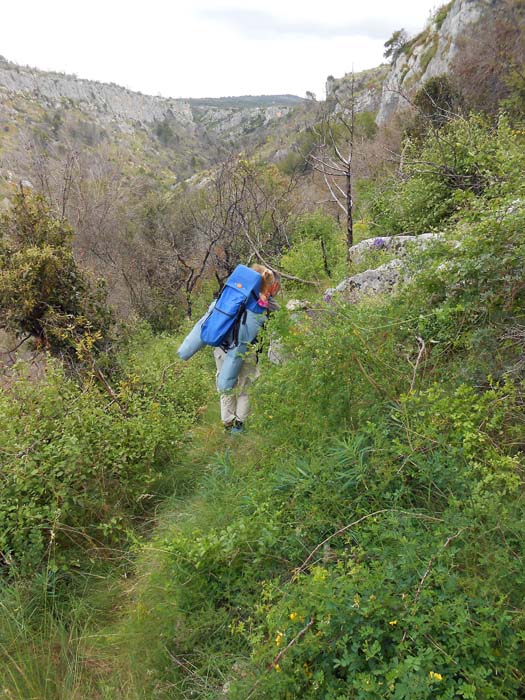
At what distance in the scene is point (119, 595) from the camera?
2615mm

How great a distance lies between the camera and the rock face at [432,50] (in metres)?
18.7

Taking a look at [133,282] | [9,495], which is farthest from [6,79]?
[9,495]

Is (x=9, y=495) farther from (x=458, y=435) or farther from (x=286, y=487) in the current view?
(x=458, y=435)

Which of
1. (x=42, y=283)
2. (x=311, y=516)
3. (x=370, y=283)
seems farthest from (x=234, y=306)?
(x=42, y=283)

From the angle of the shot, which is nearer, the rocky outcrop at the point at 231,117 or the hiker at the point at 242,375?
the hiker at the point at 242,375

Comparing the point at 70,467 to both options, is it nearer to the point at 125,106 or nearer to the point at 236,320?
the point at 236,320

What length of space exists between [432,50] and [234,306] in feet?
86.0

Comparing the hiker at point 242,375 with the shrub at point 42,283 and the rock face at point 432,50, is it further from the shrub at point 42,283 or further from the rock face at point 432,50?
the rock face at point 432,50

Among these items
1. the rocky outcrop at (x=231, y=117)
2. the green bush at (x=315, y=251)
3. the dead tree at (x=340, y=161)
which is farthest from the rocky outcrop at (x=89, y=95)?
the dead tree at (x=340, y=161)

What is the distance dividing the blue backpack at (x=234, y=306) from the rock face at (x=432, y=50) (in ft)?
51.4

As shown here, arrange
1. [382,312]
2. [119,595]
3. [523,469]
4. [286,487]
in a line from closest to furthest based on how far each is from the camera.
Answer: [523,469] < [286,487] < [119,595] < [382,312]

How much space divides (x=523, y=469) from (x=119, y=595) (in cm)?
238

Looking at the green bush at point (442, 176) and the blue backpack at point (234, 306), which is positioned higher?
the green bush at point (442, 176)

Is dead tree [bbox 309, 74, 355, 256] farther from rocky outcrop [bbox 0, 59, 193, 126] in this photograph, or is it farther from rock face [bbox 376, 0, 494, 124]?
rocky outcrop [bbox 0, 59, 193, 126]
